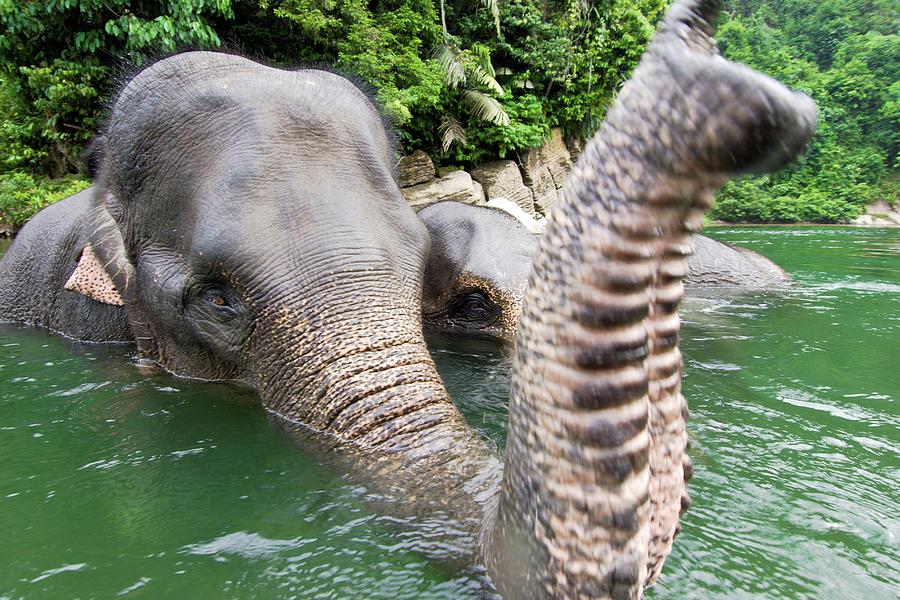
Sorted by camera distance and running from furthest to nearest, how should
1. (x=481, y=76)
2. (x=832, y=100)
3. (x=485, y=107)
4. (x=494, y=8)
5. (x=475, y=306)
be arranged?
(x=832, y=100) < (x=494, y=8) < (x=485, y=107) < (x=481, y=76) < (x=475, y=306)

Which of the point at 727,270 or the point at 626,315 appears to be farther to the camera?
the point at 727,270

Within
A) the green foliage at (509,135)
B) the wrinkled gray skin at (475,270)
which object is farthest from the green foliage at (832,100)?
the wrinkled gray skin at (475,270)

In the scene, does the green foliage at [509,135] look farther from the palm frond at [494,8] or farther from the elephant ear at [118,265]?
the elephant ear at [118,265]

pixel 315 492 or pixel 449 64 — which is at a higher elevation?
pixel 449 64

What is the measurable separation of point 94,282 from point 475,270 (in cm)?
222

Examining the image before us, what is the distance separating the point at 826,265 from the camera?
31.9 feet

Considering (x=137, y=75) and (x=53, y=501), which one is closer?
(x=53, y=501)

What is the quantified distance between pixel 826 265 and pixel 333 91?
9026mm

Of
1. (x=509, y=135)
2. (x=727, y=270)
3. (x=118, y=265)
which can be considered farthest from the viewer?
(x=509, y=135)

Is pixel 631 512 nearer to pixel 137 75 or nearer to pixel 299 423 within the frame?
pixel 299 423

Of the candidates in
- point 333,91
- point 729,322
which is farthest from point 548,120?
point 333,91

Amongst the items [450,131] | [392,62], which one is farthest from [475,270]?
[450,131]

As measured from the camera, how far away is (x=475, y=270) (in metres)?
4.29

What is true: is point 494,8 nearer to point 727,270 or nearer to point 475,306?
point 727,270
